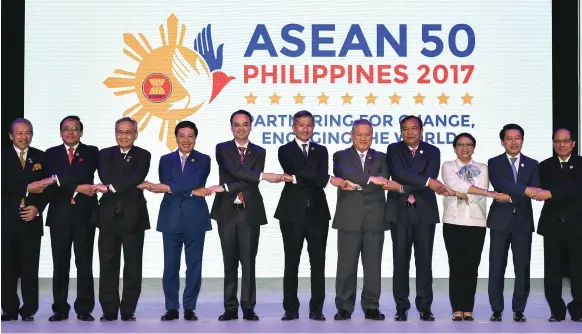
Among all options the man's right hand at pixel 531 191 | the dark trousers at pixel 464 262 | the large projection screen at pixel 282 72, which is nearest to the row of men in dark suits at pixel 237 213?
the man's right hand at pixel 531 191

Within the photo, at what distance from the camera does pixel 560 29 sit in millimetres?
8688

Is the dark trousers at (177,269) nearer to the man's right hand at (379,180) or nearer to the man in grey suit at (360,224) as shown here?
the man in grey suit at (360,224)

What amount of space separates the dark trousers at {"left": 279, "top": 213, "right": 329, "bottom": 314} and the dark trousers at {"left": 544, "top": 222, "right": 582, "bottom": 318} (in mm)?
1627

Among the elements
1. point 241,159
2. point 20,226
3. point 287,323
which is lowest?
point 287,323

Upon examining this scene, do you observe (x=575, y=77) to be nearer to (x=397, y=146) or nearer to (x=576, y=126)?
(x=576, y=126)

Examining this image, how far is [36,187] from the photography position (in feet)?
20.4

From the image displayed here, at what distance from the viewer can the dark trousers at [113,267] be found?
20.5ft

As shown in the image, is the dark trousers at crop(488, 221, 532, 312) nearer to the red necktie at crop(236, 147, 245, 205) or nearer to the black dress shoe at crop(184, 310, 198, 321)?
the red necktie at crop(236, 147, 245, 205)

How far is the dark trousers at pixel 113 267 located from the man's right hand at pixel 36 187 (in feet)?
1.71

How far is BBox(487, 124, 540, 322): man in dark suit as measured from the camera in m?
6.25

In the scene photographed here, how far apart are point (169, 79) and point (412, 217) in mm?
3269

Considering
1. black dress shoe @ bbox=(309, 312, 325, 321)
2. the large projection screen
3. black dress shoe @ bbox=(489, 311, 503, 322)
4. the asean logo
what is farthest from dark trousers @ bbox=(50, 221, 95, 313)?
black dress shoe @ bbox=(489, 311, 503, 322)

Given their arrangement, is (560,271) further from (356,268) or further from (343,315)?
(343,315)

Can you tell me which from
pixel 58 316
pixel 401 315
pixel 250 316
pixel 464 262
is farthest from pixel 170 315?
pixel 464 262
